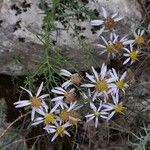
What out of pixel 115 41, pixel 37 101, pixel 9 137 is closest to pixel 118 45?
pixel 115 41

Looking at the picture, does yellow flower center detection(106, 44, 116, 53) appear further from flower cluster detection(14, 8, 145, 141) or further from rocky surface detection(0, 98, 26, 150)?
rocky surface detection(0, 98, 26, 150)

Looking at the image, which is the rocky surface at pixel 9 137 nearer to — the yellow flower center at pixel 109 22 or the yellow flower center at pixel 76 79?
the yellow flower center at pixel 76 79

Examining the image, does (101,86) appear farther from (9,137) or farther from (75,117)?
(9,137)

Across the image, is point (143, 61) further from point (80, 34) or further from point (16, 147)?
point (16, 147)

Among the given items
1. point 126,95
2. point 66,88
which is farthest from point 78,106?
point 126,95

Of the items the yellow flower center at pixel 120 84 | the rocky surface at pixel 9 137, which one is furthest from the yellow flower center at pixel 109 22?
the rocky surface at pixel 9 137
